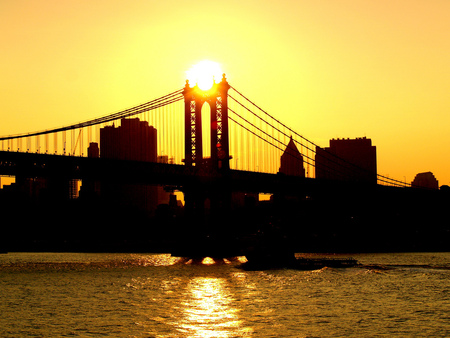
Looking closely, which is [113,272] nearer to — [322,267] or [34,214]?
[322,267]

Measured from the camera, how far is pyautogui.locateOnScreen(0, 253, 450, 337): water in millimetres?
31656

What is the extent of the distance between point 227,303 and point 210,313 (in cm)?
383

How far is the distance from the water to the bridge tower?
82.4 ft

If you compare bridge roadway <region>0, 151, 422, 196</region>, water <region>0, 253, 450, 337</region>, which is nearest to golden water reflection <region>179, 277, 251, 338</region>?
water <region>0, 253, 450, 337</region>

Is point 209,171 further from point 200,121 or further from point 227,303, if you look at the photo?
point 227,303

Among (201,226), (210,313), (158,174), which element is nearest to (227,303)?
(210,313)

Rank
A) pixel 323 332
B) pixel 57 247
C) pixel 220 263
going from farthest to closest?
pixel 57 247, pixel 220 263, pixel 323 332

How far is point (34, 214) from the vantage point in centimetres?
14100

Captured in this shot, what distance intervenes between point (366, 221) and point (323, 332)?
92.5 meters

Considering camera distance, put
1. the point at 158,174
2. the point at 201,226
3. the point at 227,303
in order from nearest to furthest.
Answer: the point at 227,303, the point at 158,174, the point at 201,226

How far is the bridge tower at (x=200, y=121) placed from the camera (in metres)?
84.6

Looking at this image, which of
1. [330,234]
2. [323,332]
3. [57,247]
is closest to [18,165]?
[323,332]

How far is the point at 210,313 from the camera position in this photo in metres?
36.0

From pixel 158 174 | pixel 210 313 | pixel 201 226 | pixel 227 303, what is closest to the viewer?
pixel 210 313
